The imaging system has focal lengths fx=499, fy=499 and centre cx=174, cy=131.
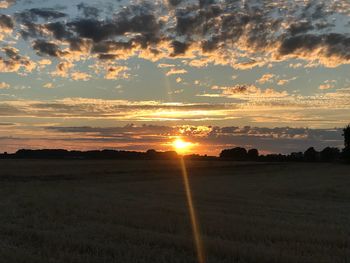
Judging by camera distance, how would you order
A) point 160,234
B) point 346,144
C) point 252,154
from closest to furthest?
point 160,234 < point 346,144 < point 252,154

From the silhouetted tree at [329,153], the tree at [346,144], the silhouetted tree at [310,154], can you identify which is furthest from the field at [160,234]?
the silhouetted tree at [329,153]

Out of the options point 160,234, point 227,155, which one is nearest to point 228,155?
point 227,155

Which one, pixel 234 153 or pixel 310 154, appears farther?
pixel 234 153

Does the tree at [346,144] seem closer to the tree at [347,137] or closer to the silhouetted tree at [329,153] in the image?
the tree at [347,137]

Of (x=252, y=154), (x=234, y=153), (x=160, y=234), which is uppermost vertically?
(x=234, y=153)

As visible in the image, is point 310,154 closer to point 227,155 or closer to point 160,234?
point 227,155

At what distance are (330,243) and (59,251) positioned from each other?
20.9 feet

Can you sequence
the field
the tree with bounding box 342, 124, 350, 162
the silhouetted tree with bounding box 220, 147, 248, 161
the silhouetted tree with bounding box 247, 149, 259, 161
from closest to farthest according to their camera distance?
1. the field
2. the tree with bounding box 342, 124, 350, 162
3. the silhouetted tree with bounding box 247, 149, 259, 161
4. the silhouetted tree with bounding box 220, 147, 248, 161

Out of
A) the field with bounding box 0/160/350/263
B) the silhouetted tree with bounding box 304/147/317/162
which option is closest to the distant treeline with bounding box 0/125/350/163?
the silhouetted tree with bounding box 304/147/317/162

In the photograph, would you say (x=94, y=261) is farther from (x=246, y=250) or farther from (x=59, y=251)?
(x=246, y=250)

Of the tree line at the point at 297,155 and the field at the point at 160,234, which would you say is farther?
the tree line at the point at 297,155

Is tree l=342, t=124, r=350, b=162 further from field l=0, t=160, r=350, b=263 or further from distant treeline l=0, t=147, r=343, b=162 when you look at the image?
field l=0, t=160, r=350, b=263

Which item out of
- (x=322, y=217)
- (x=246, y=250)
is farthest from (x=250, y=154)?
(x=246, y=250)

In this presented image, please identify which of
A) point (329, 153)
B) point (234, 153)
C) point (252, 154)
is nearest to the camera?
point (329, 153)
